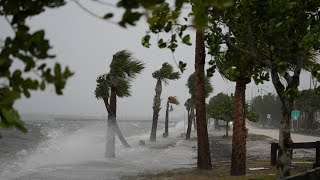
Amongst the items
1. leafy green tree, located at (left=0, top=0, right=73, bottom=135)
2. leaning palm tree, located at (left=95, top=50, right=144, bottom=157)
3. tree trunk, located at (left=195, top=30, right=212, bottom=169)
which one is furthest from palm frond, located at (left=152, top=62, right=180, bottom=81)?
leafy green tree, located at (left=0, top=0, right=73, bottom=135)

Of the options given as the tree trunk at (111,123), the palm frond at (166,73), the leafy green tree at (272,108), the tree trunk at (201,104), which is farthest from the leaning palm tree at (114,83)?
the leafy green tree at (272,108)

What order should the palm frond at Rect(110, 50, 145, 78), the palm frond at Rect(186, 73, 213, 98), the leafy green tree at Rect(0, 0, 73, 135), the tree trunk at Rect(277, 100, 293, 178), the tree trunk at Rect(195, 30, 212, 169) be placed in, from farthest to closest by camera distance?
the palm frond at Rect(186, 73, 213, 98), the palm frond at Rect(110, 50, 145, 78), the tree trunk at Rect(195, 30, 212, 169), the tree trunk at Rect(277, 100, 293, 178), the leafy green tree at Rect(0, 0, 73, 135)

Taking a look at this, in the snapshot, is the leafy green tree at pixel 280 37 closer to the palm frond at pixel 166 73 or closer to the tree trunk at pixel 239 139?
the tree trunk at pixel 239 139

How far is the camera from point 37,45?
2.40 m

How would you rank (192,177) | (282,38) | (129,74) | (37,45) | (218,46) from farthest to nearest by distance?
(129,74) → (192,177) → (218,46) → (282,38) → (37,45)

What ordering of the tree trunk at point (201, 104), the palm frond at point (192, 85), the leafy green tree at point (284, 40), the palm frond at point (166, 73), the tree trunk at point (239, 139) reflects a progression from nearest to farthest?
the leafy green tree at point (284, 40)
the tree trunk at point (239, 139)
the tree trunk at point (201, 104)
the palm frond at point (166, 73)
the palm frond at point (192, 85)

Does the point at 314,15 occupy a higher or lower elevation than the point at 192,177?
higher

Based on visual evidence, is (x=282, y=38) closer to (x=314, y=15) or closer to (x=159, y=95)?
(x=314, y=15)

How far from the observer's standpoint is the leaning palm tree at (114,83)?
2809 centimetres

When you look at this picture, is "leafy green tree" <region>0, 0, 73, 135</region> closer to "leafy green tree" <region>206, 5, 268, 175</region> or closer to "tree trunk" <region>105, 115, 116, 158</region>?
"leafy green tree" <region>206, 5, 268, 175</region>

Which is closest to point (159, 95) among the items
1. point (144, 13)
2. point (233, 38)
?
point (233, 38)

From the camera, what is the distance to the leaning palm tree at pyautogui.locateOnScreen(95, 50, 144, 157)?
92.2 feet

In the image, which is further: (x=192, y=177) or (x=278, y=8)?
(x=192, y=177)

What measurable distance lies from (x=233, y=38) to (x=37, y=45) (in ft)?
24.0
